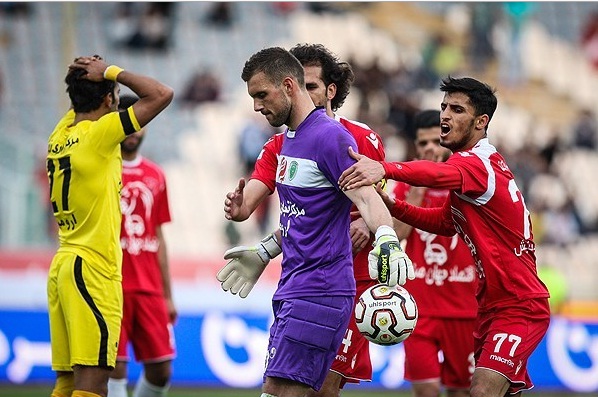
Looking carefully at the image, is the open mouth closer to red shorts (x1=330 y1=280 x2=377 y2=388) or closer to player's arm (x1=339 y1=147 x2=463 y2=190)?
player's arm (x1=339 y1=147 x2=463 y2=190)

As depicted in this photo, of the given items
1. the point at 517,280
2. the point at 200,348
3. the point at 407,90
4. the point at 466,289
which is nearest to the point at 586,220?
the point at 407,90

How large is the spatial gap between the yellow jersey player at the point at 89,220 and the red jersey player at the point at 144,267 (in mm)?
2102

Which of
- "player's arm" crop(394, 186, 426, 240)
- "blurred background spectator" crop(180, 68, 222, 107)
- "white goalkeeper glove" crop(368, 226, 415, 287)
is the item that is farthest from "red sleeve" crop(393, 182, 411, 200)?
"blurred background spectator" crop(180, 68, 222, 107)

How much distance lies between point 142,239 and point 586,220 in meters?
12.8

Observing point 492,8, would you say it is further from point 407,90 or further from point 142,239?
point 142,239

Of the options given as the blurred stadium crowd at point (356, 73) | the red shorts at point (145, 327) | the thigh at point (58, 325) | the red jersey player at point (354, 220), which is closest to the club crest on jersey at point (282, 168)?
the red jersey player at point (354, 220)

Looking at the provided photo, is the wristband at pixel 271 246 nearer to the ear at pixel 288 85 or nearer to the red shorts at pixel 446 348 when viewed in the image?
the ear at pixel 288 85

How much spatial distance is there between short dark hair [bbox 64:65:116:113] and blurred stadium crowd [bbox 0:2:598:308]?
34.8 feet

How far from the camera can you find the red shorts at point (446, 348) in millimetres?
9086

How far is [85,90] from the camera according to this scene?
7.43 m

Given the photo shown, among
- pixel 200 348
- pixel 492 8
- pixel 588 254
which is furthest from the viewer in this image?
pixel 492 8

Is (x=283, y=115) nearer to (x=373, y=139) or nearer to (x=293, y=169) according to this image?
(x=293, y=169)

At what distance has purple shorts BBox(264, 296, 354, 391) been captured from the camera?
6410 mm

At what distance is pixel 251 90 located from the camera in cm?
655
